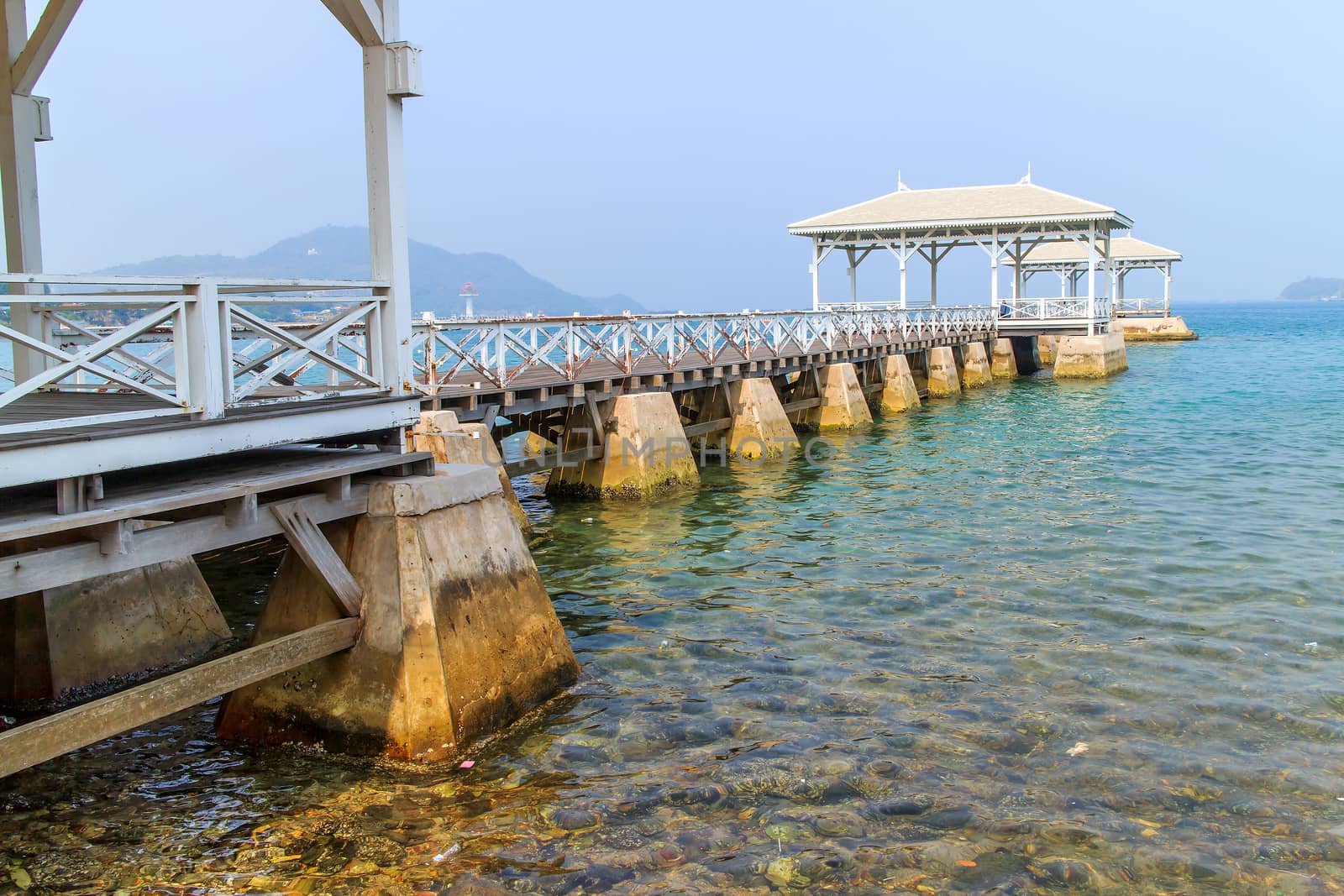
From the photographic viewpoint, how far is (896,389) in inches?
1070

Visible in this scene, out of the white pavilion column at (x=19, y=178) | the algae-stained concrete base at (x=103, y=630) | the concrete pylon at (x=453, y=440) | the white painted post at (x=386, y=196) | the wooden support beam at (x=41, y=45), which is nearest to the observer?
the white painted post at (x=386, y=196)

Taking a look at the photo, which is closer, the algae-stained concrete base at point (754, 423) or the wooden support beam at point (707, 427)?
the wooden support beam at point (707, 427)

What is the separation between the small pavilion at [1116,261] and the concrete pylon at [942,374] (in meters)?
22.4

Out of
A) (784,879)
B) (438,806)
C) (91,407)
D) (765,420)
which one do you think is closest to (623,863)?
(784,879)

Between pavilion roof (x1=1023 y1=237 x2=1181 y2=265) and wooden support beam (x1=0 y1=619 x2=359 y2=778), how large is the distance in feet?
171

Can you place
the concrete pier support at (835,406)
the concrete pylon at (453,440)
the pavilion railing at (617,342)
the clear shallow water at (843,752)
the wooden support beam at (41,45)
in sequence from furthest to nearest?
the concrete pier support at (835,406), the pavilion railing at (617,342), the concrete pylon at (453,440), the wooden support beam at (41,45), the clear shallow water at (843,752)

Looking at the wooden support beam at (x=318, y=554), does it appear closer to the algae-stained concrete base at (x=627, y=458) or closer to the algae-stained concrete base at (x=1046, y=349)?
the algae-stained concrete base at (x=627, y=458)

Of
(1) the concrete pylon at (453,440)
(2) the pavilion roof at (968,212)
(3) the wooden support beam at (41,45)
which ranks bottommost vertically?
(1) the concrete pylon at (453,440)

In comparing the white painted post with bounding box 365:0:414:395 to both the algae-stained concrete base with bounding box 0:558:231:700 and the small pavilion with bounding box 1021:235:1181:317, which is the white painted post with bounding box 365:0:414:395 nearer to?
the algae-stained concrete base with bounding box 0:558:231:700

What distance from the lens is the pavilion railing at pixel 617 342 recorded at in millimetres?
12680

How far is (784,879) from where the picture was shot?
503cm

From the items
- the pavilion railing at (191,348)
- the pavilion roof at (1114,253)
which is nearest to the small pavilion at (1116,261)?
the pavilion roof at (1114,253)

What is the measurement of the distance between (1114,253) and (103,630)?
5696cm

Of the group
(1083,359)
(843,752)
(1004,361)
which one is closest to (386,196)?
(843,752)
